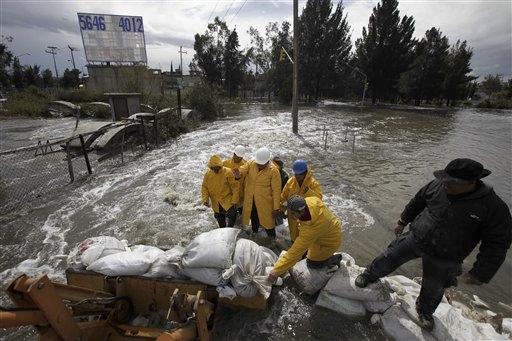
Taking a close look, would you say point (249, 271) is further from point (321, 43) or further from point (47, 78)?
point (47, 78)

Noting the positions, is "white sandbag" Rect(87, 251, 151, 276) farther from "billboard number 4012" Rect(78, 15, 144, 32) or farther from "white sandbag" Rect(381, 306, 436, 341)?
"billboard number 4012" Rect(78, 15, 144, 32)

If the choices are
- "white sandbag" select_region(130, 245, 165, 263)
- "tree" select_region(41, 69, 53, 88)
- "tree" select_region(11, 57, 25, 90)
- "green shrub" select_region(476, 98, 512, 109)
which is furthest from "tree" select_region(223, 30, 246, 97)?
"white sandbag" select_region(130, 245, 165, 263)

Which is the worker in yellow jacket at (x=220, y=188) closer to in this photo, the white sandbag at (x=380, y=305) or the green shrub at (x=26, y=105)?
the white sandbag at (x=380, y=305)

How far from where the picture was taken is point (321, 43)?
36250 millimetres

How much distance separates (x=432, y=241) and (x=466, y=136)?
638 inches

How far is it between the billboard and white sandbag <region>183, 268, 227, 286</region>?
3501cm

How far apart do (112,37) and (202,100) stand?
20.1m

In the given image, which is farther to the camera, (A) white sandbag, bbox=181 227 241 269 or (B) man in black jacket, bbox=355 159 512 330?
(A) white sandbag, bbox=181 227 241 269

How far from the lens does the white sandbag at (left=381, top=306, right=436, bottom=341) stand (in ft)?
8.96

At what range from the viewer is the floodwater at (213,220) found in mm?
3139

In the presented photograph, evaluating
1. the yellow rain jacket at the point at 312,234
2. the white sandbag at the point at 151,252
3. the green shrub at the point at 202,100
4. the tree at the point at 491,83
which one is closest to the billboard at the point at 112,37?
the green shrub at the point at 202,100

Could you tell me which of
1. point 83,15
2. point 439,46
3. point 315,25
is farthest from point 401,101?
point 83,15

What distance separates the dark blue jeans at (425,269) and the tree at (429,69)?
36772 mm

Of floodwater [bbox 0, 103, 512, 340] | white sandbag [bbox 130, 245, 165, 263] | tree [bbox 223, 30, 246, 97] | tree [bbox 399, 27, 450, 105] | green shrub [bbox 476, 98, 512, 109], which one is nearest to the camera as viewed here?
white sandbag [bbox 130, 245, 165, 263]
